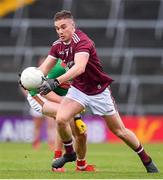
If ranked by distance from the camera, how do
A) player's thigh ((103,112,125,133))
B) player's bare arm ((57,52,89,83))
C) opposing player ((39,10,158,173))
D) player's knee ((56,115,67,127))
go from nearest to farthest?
player's bare arm ((57,52,89,83)), player's knee ((56,115,67,127)), opposing player ((39,10,158,173)), player's thigh ((103,112,125,133))

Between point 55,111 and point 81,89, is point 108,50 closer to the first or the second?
point 55,111

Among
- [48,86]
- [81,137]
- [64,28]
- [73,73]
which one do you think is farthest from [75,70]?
[81,137]

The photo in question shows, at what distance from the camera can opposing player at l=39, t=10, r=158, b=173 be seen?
37.5 ft

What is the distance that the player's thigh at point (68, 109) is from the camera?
11.3 m

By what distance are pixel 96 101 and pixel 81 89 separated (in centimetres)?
27

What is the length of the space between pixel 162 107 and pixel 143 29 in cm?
337

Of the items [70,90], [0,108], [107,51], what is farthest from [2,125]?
[70,90]

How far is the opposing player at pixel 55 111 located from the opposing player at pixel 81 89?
0.61 feet

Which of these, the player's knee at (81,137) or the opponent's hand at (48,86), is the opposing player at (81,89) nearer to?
the player's knee at (81,137)

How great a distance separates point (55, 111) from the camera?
12438 mm

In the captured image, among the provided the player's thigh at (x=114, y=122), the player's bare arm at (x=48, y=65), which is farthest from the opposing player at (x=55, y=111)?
the player's thigh at (x=114, y=122)

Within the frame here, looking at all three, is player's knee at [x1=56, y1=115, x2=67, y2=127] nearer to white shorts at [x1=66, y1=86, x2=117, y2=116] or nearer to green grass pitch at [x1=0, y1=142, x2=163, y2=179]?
white shorts at [x1=66, y1=86, x2=117, y2=116]

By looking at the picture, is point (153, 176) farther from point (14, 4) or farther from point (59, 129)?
point (14, 4)

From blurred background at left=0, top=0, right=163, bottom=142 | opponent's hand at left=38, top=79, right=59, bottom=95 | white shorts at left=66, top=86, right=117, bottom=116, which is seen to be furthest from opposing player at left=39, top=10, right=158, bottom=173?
blurred background at left=0, top=0, right=163, bottom=142
